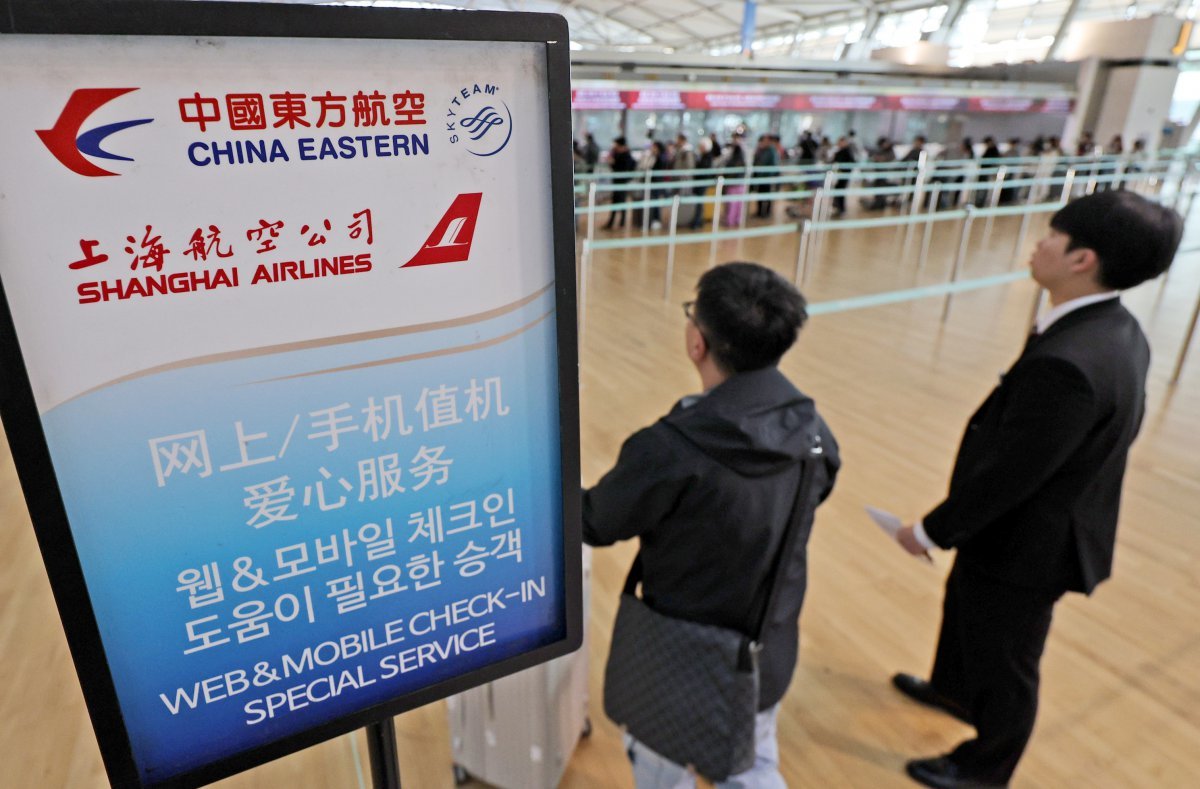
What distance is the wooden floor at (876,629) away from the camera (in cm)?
201

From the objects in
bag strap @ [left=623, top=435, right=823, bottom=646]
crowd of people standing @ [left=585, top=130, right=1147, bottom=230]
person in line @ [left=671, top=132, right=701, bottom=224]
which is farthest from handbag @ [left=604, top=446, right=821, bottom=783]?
person in line @ [left=671, top=132, right=701, bottom=224]

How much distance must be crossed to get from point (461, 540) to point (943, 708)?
202 centimetres

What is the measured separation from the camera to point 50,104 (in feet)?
1.69

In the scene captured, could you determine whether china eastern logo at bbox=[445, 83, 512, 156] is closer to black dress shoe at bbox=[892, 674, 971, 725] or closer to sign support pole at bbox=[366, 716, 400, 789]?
sign support pole at bbox=[366, 716, 400, 789]

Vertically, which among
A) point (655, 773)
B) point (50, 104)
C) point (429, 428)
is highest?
point (50, 104)

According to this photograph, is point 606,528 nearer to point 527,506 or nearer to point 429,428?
point 527,506

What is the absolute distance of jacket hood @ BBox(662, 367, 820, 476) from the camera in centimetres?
126

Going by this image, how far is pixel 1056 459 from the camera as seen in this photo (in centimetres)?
153

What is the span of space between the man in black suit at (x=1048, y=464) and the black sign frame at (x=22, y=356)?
3.84 ft

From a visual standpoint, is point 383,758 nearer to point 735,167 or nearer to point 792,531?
point 792,531

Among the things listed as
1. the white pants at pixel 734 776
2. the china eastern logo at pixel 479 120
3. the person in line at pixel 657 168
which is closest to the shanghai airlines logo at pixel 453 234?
the china eastern logo at pixel 479 120

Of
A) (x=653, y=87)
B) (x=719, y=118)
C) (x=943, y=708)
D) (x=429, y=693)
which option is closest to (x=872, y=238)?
(x=653, y=87)

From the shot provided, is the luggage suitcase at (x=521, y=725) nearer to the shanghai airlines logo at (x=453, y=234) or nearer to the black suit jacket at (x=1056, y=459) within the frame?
the black suit jacket at (x=1056, y=459)

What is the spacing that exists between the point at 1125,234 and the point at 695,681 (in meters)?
1.25
